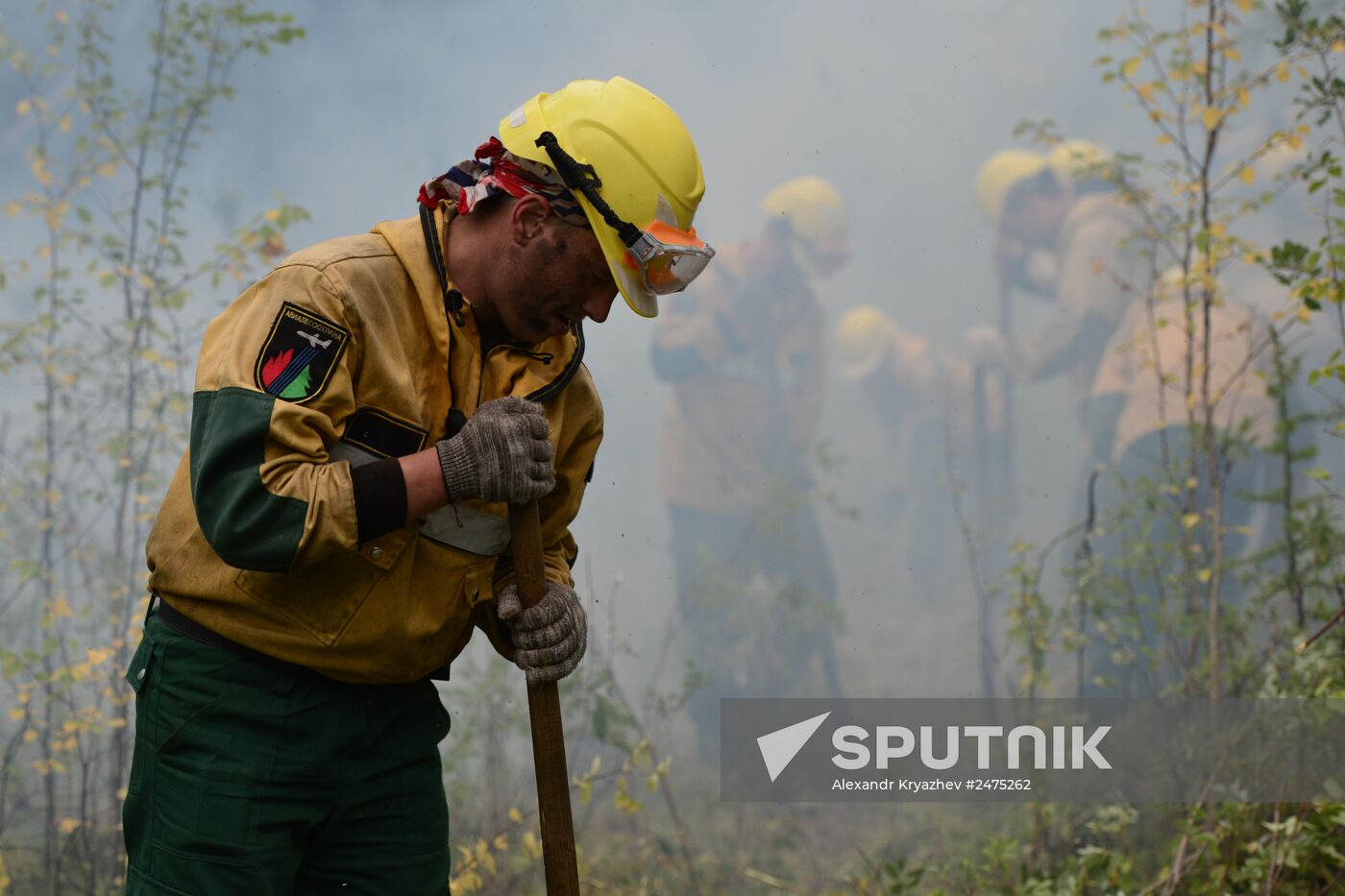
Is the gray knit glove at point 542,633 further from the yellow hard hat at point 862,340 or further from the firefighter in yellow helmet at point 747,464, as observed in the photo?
the yellow hard hat at point 862,340

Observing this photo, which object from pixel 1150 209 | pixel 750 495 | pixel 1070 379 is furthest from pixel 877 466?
pixel 1150 209

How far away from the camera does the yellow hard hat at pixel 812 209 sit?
4477mm

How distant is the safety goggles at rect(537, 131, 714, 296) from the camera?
1.85 m

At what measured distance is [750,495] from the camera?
467 cm

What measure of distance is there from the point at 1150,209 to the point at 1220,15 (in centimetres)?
71

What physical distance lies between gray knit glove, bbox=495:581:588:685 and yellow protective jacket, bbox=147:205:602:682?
73mm

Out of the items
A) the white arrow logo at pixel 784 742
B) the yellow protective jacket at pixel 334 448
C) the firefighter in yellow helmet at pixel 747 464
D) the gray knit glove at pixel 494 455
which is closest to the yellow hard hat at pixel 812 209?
the firefighter in yellow helmet at pixel 747 464

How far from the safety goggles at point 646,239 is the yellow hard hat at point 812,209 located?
2.62 metres

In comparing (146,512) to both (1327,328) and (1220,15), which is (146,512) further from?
(1327,328)

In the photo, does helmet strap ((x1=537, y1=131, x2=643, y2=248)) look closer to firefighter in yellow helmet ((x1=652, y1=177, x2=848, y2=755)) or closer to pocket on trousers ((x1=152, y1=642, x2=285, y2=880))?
pocket on trousers ((x1=152, y1=642, x2=285, y2=880))

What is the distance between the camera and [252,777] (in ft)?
6.07

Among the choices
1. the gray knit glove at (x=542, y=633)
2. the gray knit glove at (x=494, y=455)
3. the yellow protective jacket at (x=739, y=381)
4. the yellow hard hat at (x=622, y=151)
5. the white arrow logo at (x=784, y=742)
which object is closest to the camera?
the gray knit glove at (x=494, y=455)

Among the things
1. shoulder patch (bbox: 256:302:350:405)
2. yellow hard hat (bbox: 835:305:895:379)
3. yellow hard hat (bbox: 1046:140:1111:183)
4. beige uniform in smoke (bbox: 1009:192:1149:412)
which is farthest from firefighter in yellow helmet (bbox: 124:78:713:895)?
beige uniform in smoke (bbox: 1009:192:1149:412)

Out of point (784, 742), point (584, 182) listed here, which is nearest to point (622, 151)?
point (584, 182)
